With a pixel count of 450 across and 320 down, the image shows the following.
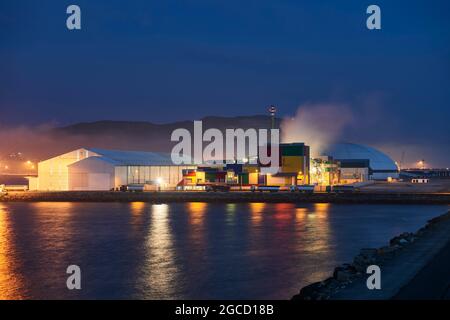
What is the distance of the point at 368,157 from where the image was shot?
15262 centimetres

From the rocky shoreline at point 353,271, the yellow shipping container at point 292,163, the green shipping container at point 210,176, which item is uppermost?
the yellow shipping container at point 292,163

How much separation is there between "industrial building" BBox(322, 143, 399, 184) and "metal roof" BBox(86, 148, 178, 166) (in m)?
50.2

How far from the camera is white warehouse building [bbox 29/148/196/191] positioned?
8300 cm

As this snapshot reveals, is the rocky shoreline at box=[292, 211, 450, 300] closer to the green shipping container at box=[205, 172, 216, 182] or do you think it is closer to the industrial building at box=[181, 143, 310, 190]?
the industrial building at box=[181, 143, 310, 190]

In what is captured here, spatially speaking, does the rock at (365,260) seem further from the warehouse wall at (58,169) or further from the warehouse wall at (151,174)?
the warehouse wall at (58,169)

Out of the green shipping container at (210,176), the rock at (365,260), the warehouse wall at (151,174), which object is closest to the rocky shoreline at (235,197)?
the warehouse wall at (151,174)

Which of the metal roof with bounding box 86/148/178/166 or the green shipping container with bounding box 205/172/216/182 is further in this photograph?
the green shipping container with bounding box 205/172/216/182

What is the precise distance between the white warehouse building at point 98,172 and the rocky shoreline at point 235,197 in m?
3.92

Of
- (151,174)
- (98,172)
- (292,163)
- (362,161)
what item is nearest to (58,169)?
(98,172)

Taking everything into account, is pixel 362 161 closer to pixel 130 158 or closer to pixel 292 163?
pixel 292 163

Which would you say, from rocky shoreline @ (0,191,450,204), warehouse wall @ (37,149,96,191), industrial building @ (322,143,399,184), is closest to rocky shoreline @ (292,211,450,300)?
rocky shoreline @ (0,191,450,204)

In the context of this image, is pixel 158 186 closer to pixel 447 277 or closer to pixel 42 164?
pixel 42 164

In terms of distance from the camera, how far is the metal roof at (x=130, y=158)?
85.1m
